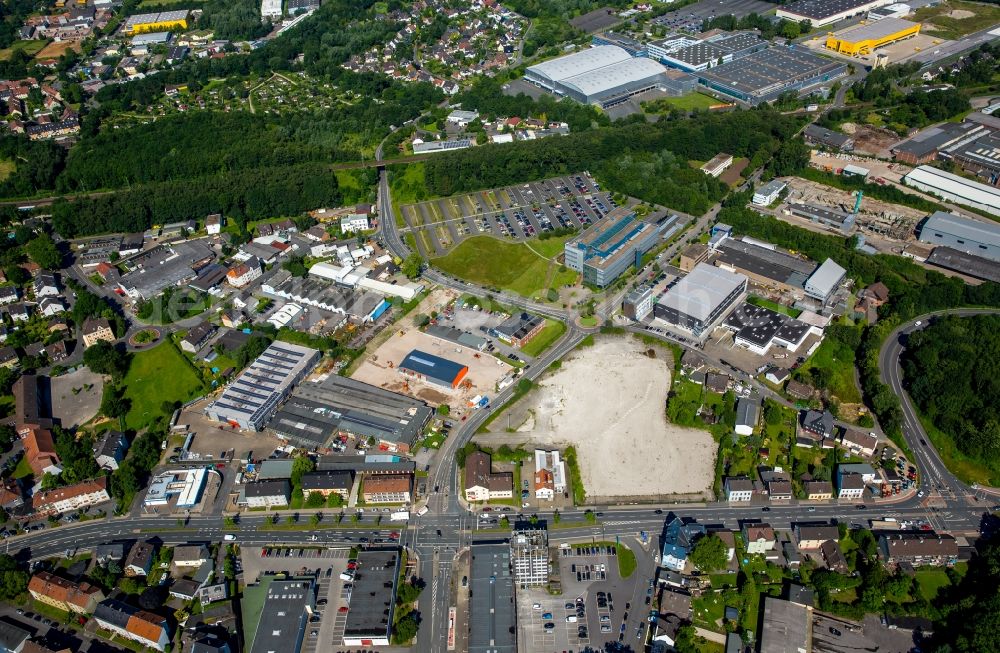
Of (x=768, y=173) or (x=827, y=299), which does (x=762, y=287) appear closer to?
(x=827, y=299)

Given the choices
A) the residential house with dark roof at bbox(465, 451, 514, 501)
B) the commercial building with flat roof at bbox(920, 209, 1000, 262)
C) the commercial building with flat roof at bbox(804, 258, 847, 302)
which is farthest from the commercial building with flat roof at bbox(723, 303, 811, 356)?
the residential house with dark roof at bbox(465, 451, 514, 501)

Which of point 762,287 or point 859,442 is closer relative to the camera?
point 859,442

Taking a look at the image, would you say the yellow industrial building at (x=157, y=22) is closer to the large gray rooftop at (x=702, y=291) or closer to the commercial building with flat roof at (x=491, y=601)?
the large gray rooftop at (x=702, y=291)

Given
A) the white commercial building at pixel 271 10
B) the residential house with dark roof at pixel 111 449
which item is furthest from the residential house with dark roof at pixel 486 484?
the white commercial building at pixel 271 10

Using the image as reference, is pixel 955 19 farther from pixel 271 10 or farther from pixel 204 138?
pixel 204 138

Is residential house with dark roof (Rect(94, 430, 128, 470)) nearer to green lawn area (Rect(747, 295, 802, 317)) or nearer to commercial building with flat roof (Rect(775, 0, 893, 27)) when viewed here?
green lawn area (Rect(747, 295, 802, 317))

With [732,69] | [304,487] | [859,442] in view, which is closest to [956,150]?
[732,69]
